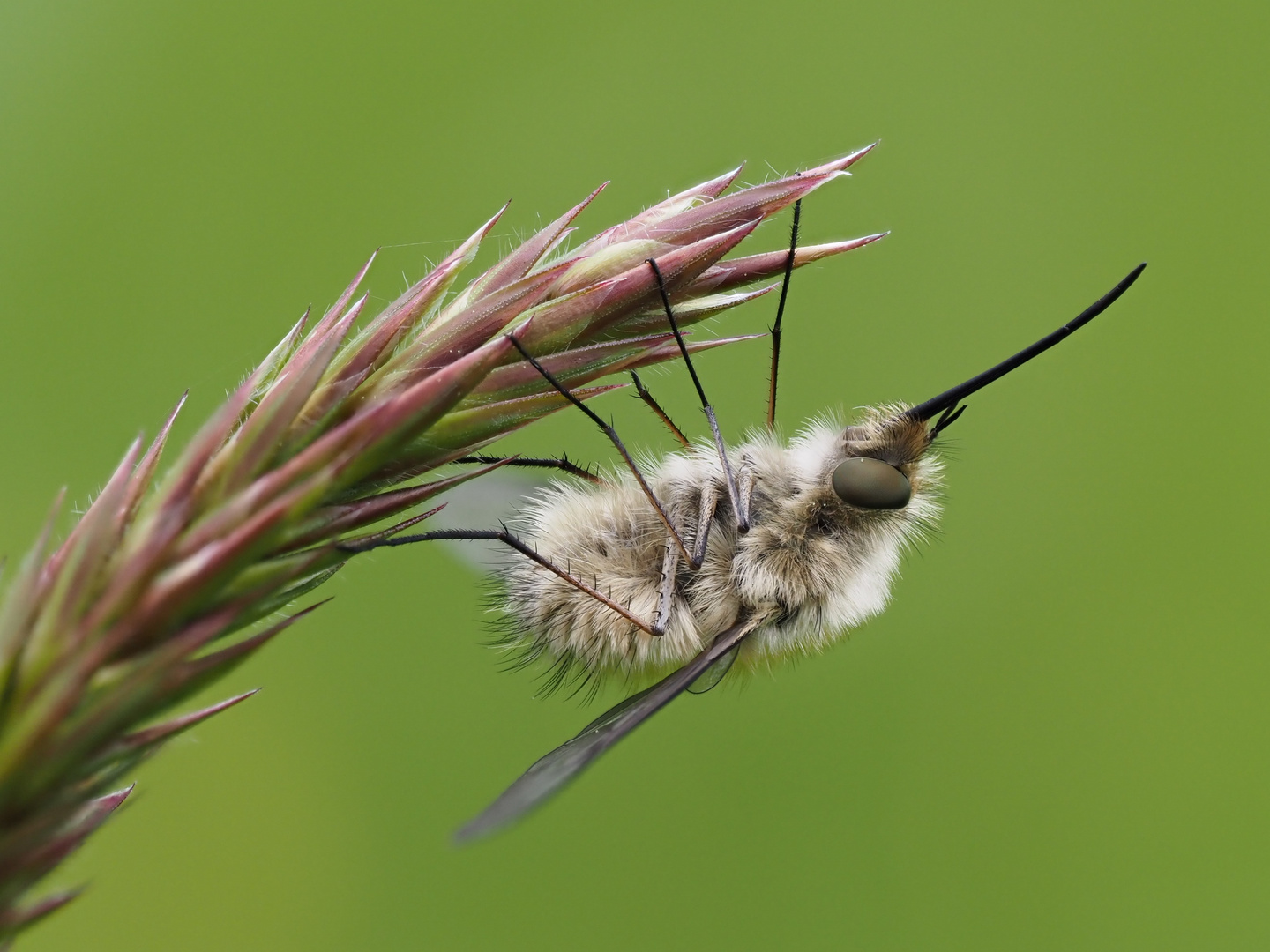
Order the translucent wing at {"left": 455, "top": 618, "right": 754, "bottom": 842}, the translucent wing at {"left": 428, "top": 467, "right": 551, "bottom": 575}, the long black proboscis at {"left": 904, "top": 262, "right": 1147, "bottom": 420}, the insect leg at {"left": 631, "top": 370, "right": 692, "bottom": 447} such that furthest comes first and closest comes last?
the translucent wing at {"left": 428, "top": 467, "right": 551, "bottom": 575} → the insect leg at {"left": 631, "top": 370, "right": 692, "bottom": 447} → the long black proboscis at {"left": 904, "top": 262, "right": 1147, "bottom": 420} → the translucent wing at {"left": 455, "top": 618, "right": 754, "bottom": 842}

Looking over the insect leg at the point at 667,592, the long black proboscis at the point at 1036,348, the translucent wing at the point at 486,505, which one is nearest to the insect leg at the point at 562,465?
the translucent wing at the point at 486,505

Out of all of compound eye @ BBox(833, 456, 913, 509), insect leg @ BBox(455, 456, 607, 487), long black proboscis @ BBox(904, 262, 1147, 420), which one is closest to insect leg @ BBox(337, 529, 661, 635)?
insect leg @ BBox(455, 456, 607, 487)

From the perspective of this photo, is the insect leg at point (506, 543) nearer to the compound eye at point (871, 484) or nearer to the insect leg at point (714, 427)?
the insect leg at point (714, 427)

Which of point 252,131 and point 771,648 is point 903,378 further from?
point 252,131

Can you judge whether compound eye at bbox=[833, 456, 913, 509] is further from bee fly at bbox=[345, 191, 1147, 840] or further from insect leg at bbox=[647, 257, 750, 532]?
insect leg at bbox=[647, 257, 750, 532]

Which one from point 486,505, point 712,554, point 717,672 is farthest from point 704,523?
point 486,505

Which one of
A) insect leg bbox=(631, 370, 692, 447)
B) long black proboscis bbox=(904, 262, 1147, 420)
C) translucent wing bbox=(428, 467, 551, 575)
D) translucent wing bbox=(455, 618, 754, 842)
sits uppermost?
translucent wing bbox=(428, 467, 551, 575)
